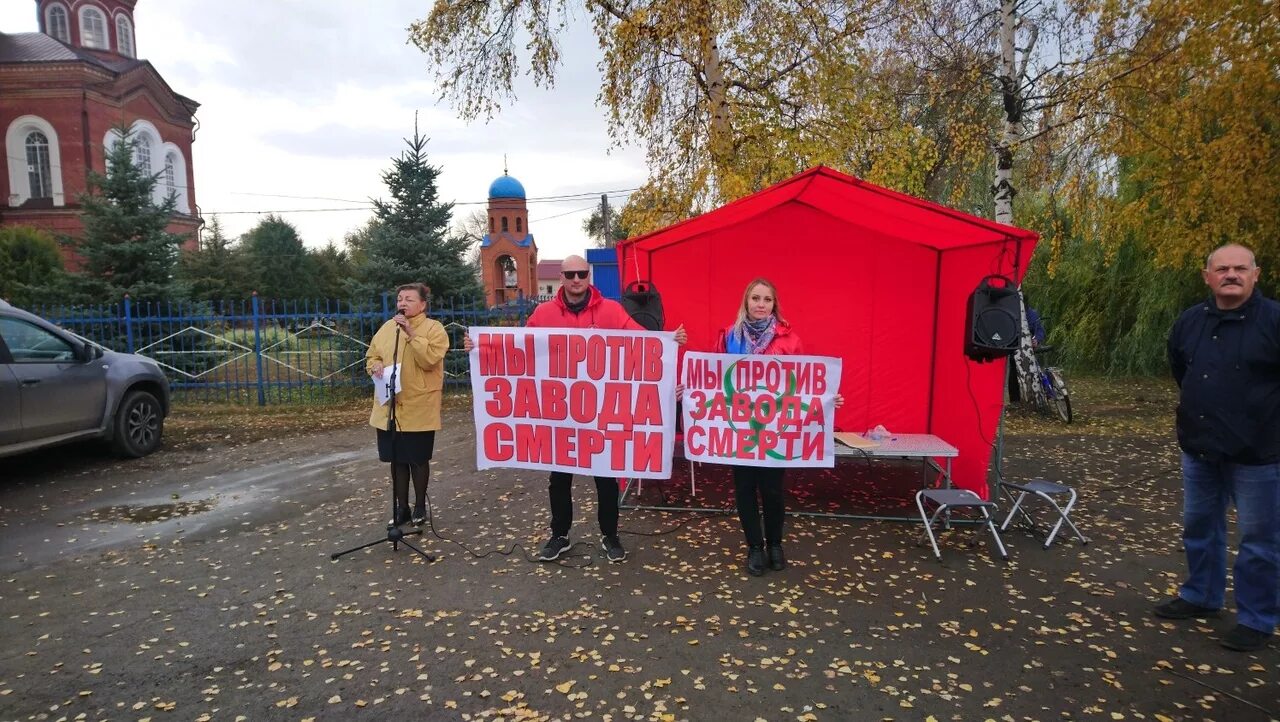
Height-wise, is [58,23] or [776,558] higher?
[58,23]

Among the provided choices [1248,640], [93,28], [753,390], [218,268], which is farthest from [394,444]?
[93,28]

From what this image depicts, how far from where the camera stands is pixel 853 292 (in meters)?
7.16

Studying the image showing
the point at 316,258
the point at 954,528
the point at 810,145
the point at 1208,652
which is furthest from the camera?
the point at 316,258

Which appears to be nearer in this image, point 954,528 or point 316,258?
point 954,528

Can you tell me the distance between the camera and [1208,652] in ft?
11.7

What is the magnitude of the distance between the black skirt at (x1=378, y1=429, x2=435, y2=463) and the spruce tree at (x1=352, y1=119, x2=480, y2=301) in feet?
30.6

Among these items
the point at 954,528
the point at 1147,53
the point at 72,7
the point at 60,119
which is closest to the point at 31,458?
the point at 954,528

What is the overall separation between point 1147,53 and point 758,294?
825cm

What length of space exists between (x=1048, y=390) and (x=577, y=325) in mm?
8897

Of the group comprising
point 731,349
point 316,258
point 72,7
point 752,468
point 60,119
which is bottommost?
point 752,468

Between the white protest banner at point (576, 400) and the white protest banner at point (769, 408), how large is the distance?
0.33 m

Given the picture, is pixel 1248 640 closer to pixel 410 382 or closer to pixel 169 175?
pixel 410 382

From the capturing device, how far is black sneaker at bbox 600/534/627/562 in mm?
4914

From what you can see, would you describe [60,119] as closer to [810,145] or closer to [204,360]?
[204,360]
